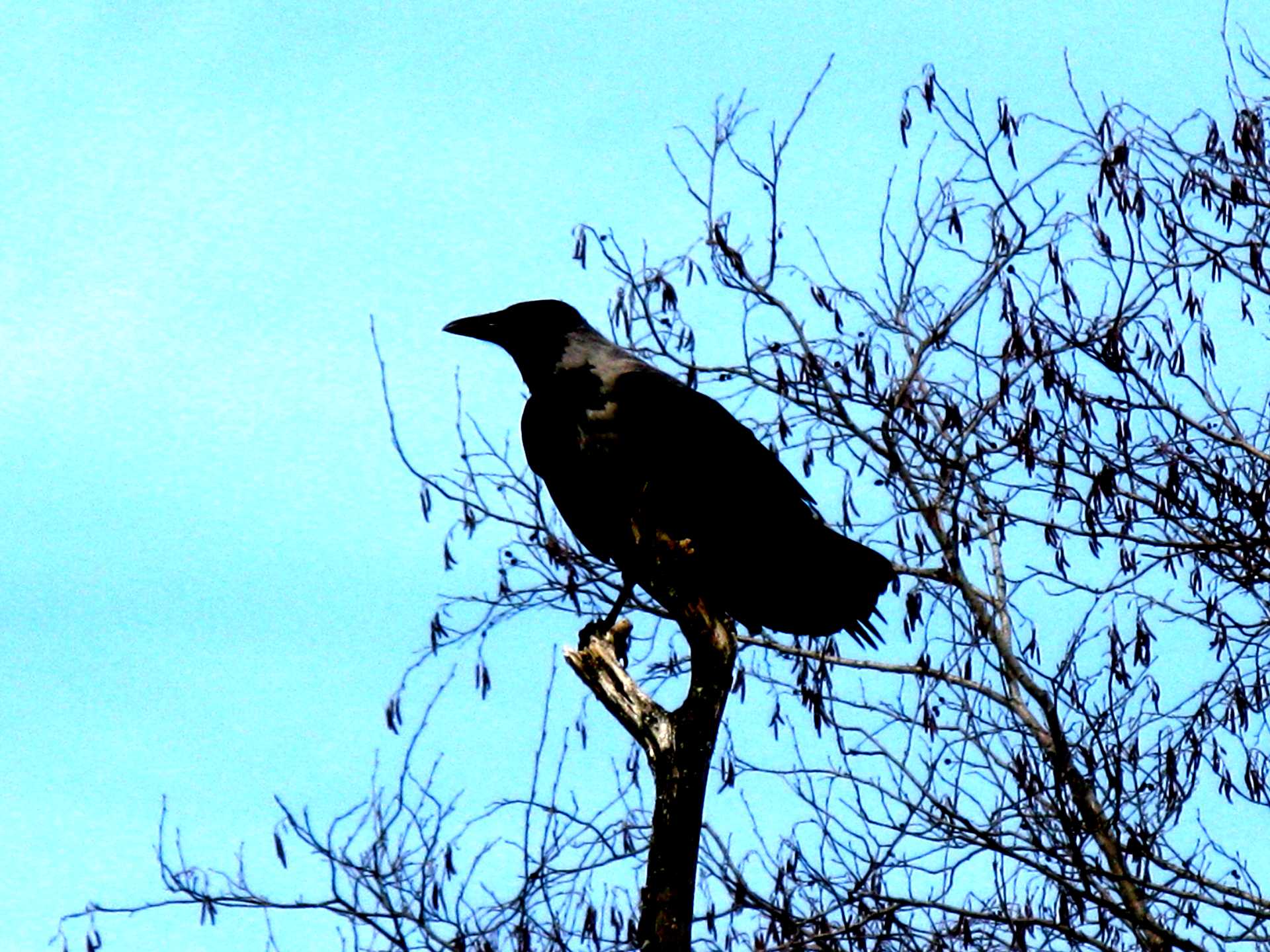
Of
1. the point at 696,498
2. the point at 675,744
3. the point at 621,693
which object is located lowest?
the point at 675,744

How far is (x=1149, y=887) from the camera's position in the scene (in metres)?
6.67

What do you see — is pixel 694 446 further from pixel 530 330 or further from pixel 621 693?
pixel 621 693

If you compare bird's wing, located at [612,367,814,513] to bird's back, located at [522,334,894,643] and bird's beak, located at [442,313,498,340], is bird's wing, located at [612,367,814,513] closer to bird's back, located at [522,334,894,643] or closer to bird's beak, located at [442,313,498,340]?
bird's back, located at [522,334,894,643]

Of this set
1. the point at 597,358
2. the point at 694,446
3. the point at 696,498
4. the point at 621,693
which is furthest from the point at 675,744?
the point at 597,358

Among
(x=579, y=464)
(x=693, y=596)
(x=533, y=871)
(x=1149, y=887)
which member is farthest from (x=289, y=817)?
(x=1149, y=887)

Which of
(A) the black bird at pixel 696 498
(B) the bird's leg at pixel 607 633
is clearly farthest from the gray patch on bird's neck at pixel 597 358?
(B) the bird's leg at pixel 607 633

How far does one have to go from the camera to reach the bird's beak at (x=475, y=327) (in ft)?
23.3

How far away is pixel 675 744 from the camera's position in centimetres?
494

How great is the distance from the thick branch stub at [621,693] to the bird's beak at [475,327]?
1990 mm

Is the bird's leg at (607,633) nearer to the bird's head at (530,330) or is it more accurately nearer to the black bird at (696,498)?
the black bird at (696,498)

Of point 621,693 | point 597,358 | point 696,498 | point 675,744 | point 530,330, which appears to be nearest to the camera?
point 675,744

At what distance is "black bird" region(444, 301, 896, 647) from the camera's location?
636 cm

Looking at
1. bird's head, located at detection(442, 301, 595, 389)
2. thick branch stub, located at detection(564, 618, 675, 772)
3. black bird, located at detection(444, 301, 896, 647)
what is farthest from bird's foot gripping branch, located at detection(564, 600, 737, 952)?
bird's head, located at detection(442, 301, 595, 389)

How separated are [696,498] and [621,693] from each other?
1461mm
